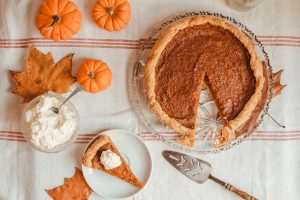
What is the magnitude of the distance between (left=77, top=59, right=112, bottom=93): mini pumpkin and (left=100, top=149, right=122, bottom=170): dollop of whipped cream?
333mm

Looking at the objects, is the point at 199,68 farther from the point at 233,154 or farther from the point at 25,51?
the point at 25,51

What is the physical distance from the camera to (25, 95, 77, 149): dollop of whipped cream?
2088mm

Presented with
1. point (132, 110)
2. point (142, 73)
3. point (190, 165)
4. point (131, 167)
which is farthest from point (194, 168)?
point (142, 73)

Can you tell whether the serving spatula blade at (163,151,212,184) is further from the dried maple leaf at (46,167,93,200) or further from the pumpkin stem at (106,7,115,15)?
the pumpkin stem at (106,7,115,15)

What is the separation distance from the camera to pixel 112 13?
2176mm

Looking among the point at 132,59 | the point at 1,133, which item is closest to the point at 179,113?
the point at 132,59

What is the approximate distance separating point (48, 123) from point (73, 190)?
0.43m

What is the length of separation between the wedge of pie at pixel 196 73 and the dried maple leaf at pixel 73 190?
563 mm

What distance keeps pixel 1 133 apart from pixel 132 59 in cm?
82

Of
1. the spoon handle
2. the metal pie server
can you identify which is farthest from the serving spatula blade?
the spoon handle

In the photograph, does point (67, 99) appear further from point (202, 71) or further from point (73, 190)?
point (202, 71)

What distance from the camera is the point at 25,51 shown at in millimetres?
2279

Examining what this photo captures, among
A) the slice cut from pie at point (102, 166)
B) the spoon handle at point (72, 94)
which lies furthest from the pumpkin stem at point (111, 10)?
the slice cut from pie at point (102, 166)

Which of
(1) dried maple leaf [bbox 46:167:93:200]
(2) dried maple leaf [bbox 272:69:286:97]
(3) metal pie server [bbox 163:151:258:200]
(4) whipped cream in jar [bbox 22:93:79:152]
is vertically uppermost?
(2) dried maple leaf [bbox 272:69:286:97]
